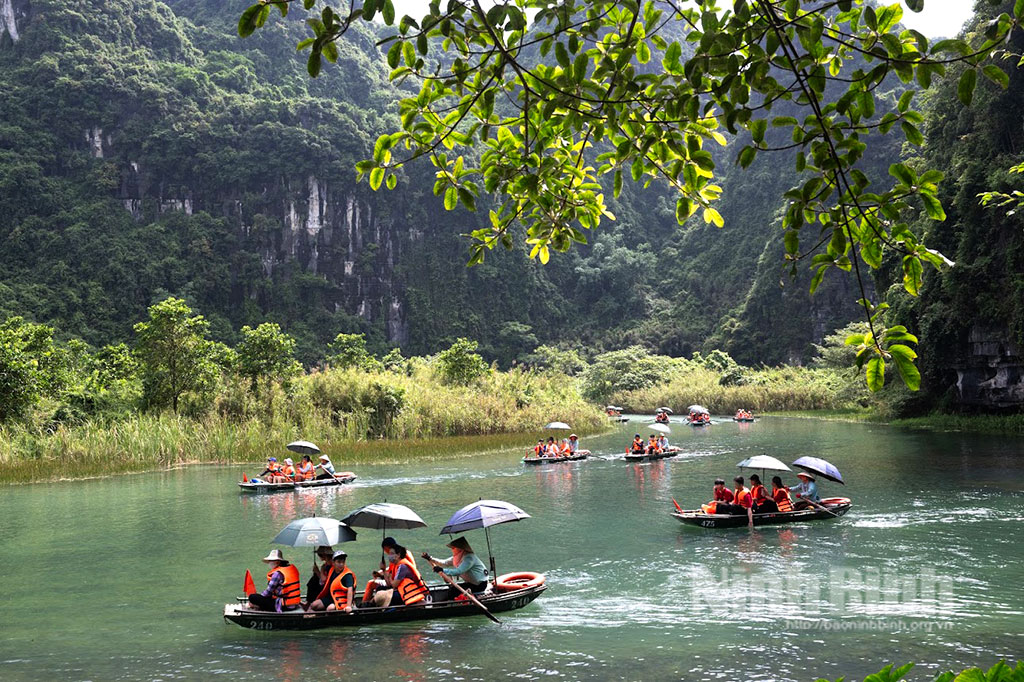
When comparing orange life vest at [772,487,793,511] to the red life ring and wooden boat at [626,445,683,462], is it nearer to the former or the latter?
the red life ring

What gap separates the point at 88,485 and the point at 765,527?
1567 cm

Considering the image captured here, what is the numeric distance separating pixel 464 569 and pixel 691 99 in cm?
719

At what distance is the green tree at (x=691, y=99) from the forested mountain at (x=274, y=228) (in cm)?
6617

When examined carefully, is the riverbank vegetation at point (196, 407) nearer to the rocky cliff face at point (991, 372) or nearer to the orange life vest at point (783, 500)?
the orange life vest at point (783, 500)

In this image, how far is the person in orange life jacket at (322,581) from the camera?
8883mm

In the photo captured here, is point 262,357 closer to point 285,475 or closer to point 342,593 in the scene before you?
point 285,475

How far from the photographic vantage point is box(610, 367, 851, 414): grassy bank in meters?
47.0

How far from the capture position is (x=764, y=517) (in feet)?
44.5

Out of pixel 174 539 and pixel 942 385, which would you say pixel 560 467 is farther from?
pixel 942 385

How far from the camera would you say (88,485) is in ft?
62.7

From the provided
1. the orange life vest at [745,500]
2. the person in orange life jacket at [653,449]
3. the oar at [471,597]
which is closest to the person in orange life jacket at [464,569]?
the oar at [471,597]

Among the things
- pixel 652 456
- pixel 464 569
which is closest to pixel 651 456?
pixel 652 456

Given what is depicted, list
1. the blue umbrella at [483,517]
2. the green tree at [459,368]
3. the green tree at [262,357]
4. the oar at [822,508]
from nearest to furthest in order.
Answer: the blue umbrella at [483,517] < the oar at [822,508] < the green tree at [262,357] < the green tree at [459,368]

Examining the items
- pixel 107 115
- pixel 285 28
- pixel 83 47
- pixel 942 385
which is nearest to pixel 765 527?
pixel 942 385
